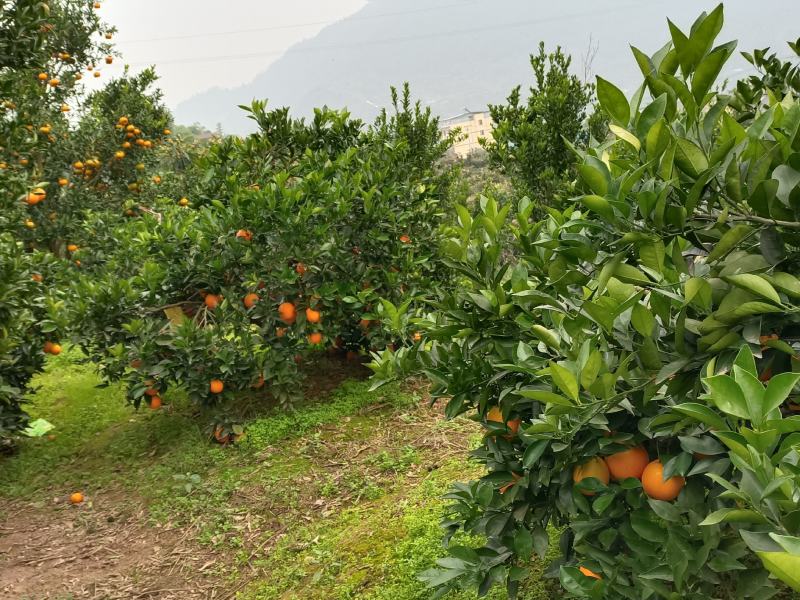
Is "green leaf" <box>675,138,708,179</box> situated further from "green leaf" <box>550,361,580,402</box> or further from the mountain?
the mountain

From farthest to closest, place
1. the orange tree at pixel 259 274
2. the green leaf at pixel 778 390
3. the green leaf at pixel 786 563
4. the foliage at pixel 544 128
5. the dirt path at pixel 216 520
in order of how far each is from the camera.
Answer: the foliage at pixel 544 128 < the orange tree at pixel 259 274 < the dirt path at pixel 216 520 < the green leaf at pixel 778 390 < the green leaf at pixel 786 563

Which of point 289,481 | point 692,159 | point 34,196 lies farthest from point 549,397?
point 34,196

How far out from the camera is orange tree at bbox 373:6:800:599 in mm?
873

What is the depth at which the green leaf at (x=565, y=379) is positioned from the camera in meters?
0.99

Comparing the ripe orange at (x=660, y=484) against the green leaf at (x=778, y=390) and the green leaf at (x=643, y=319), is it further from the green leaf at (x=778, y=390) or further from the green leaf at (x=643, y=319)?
the green leaf at (x=778, y=390)

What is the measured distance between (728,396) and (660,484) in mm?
452

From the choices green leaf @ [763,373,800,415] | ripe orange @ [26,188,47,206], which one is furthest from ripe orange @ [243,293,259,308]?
green leaf @ [763,373,800,415]

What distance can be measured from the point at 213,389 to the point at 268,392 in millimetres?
A: 887

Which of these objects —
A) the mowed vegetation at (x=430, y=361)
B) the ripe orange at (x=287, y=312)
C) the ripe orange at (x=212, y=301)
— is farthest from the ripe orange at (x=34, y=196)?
the ripe orange at (x=287, y=312)

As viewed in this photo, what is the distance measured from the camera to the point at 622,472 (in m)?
1.27

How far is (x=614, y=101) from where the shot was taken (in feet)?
3.60

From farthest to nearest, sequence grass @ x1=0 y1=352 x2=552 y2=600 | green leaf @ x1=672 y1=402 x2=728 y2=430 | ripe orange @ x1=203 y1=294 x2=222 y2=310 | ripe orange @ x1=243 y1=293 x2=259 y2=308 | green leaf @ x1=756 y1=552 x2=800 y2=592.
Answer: ripe orange @ x1=203 y1=294 x2=222 y2=310 → ripe orange @ x1=243 y1=293 x2=259 y2=308 → grass @ x1=0 y1=352 x2=552 y2=600 → green leaf @ x1=672 y1=402 x2=728 y2=430 → green leaf @ x1=756 y1=552 x2=800 y2=592

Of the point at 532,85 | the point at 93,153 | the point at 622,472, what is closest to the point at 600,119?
the point at 532,85

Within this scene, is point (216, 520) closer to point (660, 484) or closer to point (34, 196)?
point (34, 196)
